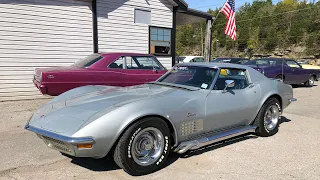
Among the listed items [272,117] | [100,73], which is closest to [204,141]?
[272,117]

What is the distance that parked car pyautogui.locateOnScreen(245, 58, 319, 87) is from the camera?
12172mm

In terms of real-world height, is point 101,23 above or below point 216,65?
above

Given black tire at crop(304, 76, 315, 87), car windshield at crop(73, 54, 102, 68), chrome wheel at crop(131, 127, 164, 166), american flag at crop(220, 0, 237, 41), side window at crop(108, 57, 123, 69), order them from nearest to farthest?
chrome wheel at crop(131, 127, 164, 166), car windshield at crop(73, 54, 102, 68), side window at crop(108, 57, 123, 69), black tire at crop(304, 76, 315, 87), american flag at crop(220, 0, 237, 41)

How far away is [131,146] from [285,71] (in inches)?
434

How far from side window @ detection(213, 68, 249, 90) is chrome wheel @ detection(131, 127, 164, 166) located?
137 cm

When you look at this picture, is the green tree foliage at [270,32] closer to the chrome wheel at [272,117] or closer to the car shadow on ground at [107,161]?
the chrome wheel at [272,117]

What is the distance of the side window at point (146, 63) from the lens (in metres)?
8.17

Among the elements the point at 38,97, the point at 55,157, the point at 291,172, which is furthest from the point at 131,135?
the point at 38,97

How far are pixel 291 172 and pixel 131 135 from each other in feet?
6.78

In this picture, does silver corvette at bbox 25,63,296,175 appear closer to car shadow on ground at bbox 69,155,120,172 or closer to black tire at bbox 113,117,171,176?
black tire at bbox 113,117,171,176

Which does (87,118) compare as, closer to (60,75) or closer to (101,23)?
(60,75)

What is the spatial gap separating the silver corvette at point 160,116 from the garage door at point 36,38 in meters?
5.28

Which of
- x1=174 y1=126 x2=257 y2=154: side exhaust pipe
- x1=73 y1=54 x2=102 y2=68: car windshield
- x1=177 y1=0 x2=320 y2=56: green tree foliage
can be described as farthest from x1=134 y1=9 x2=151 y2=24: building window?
x1=177 y1=0 x2=320 y2=56: green tree foliage

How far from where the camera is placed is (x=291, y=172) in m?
3.65
